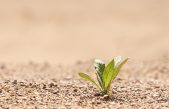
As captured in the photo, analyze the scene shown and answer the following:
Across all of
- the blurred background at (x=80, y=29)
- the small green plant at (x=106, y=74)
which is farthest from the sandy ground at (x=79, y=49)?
the small green plant at (x=106, y=74)

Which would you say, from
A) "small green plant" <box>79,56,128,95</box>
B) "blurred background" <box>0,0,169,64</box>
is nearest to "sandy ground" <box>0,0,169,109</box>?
"blurred background" <box>0,0,169,64</box>

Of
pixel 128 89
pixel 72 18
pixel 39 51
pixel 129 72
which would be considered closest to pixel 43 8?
pixel 72 18

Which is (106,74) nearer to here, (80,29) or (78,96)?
(78,96)

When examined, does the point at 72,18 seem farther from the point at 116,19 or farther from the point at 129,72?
the point at 129,72

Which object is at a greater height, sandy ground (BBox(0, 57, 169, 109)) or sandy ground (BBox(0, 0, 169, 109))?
sandy ground (BBox(0, 0, 169, 109))

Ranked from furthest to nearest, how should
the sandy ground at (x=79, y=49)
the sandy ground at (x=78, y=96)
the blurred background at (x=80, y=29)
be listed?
the blurred background at (x=80, y=29) < the sandy ground at (x=79, y=49) < the sandy ground at (x=78, y=96)

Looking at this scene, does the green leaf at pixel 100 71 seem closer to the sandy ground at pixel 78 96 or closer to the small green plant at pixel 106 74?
the small green plant at pixel 106 74

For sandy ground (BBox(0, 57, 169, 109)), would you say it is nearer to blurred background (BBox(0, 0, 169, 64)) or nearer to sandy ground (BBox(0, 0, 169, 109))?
sandy ground (BBox(0, 0, 169, 109))

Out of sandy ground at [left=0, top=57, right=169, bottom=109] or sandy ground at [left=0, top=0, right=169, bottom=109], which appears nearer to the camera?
sandy ground at [left=0, top=57, right=169, bottom=109]
